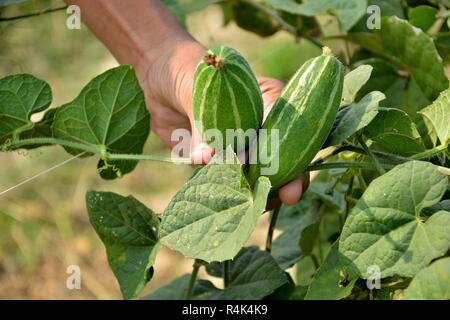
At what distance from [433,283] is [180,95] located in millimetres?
560

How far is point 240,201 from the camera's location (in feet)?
2.85

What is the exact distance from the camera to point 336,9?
1278mm

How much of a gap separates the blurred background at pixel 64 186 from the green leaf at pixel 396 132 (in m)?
1.13

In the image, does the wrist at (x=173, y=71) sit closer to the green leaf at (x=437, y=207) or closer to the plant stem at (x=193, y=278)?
the plant stem at (x=193, y=278)

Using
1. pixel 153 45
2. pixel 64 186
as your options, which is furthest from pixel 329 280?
pixel 64 186

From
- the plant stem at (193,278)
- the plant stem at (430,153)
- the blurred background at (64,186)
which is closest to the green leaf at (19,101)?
the plant stem at (193,278)

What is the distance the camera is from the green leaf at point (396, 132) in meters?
0.91

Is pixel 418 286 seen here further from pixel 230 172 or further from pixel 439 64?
pixel 439 64

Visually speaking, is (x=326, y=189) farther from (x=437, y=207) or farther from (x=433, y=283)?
(x=433, y=283)

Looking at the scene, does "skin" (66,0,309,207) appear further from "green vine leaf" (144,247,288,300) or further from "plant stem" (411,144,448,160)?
"plant stem" (411,144,448,160)

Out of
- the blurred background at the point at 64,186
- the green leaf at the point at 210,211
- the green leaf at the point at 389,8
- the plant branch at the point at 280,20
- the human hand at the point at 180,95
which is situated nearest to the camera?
the green leaf at the point at 210,211

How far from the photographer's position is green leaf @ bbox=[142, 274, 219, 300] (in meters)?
1.16

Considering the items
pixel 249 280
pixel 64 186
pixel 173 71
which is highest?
pixel 173 71
